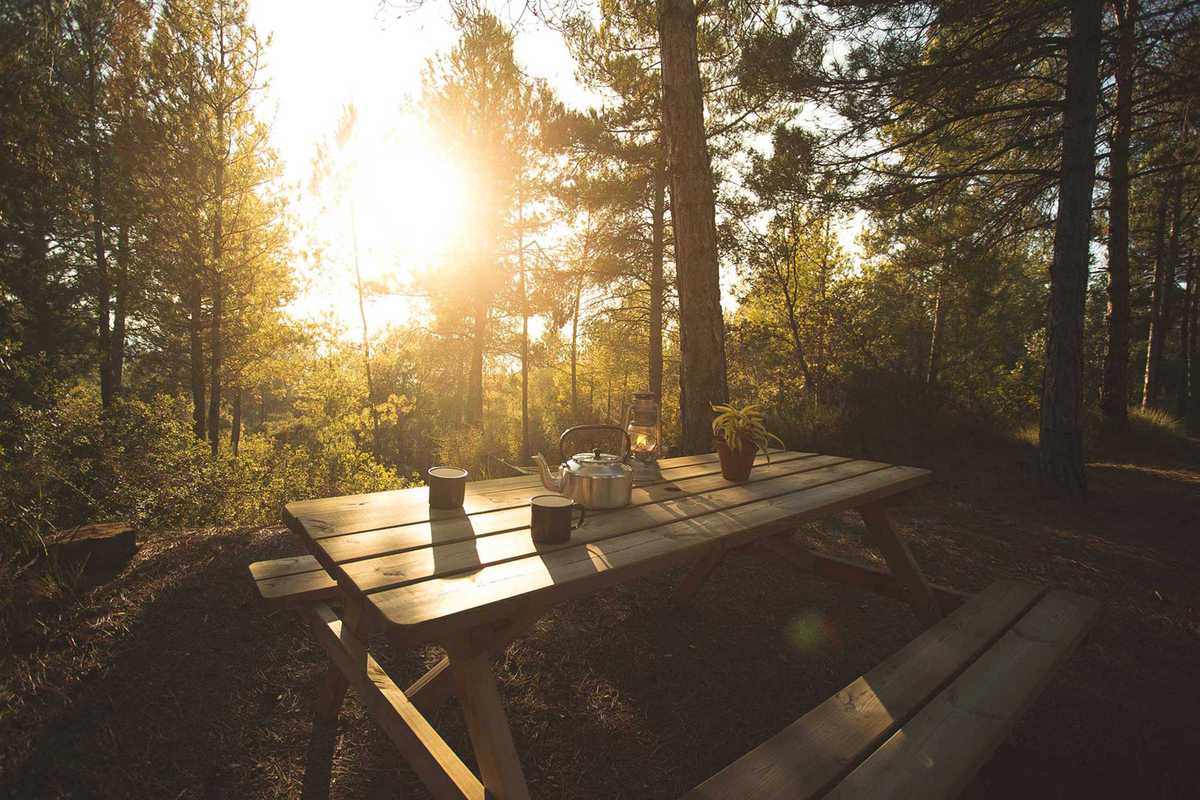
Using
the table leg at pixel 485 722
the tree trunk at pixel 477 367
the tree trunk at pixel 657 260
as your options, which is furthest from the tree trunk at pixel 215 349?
the table leg at pixel 485 722

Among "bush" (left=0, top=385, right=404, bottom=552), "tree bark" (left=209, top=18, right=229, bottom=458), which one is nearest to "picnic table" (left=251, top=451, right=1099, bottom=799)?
"bush" (left=0, top=385, right=404, bottom=552)

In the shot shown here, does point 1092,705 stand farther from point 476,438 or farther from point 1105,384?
point 476,438

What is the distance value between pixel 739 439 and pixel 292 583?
1676mm

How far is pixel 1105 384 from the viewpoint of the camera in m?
7.27

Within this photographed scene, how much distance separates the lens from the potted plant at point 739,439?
2.02 metres

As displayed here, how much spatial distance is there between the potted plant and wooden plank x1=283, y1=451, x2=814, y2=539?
74 centimetres

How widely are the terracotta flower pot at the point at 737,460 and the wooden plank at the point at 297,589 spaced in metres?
1.47

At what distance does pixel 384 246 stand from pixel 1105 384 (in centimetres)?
1451

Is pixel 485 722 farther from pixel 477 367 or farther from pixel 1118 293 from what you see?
pixel 477 367

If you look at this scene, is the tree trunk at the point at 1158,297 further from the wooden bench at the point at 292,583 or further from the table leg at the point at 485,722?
the wooden bench at the point at 292,583

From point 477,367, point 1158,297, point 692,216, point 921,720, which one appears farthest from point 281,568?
point 1158,297

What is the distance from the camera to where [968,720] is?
3.93 ft

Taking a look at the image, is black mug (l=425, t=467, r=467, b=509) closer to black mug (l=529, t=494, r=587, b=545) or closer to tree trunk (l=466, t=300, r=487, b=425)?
black mug (l=529, t=494, r=587, b=545)

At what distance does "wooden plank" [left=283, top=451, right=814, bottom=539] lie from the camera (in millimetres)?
1373
